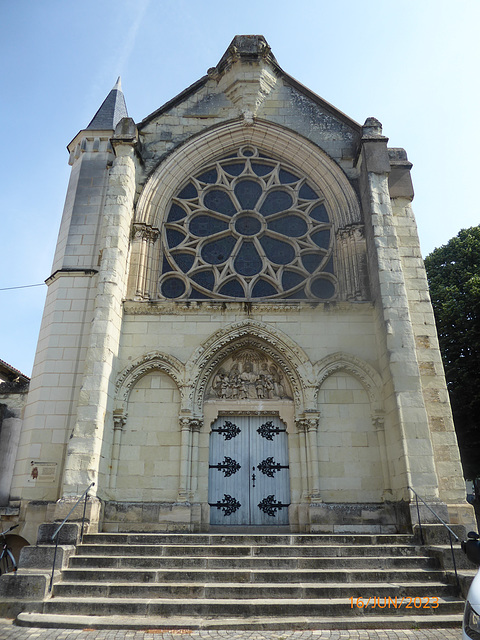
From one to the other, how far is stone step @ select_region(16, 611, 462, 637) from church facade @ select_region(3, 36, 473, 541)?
7.12 ft

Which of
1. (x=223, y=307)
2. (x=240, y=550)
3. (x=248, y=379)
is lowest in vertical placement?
(x=240, y=550)

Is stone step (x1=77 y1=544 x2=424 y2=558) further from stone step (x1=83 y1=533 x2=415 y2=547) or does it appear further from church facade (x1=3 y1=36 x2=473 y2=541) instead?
church facade (x1=3 y1=36 x2=473 y2=541)

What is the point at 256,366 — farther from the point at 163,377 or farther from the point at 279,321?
the point at 163,377

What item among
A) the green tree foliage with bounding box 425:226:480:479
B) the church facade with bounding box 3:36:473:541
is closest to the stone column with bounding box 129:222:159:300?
the church facade with bounding box 3:36:473:541

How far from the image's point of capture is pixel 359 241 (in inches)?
427

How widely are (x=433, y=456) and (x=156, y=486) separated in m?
4.89

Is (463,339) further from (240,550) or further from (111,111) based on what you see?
(111,111)

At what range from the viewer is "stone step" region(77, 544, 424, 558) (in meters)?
6.77

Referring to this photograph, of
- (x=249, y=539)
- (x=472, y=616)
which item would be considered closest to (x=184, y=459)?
(x=249, y=539)

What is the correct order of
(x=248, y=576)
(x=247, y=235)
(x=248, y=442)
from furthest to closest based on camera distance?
(x=247, y=235) < (x=248, y=442) < (x=248, y=576)

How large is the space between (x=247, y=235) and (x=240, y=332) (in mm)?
2919

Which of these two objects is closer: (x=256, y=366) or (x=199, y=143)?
(x=256, y=366)

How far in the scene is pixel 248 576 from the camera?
243 inches

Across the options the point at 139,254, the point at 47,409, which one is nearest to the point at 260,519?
the point at 47,409
